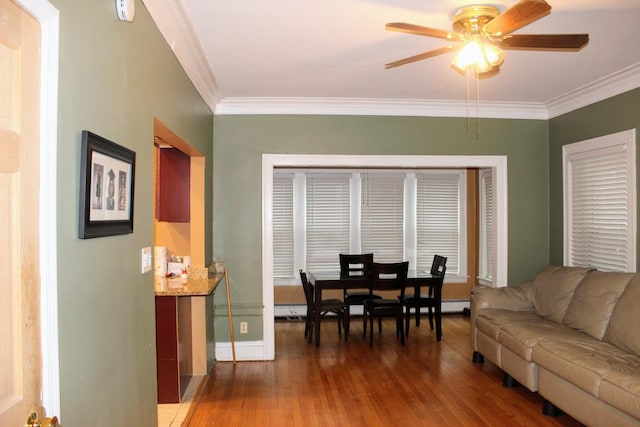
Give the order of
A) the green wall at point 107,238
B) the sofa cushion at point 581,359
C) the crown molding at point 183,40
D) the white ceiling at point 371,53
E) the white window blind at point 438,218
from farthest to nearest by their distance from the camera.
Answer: the white window blind at point 438,218
the sofa cushion at point 581,359
the white ceiling at point 371,53
the crown molding at point 183,40
the green wall at point 107,238

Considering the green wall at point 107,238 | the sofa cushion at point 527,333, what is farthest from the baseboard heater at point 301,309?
the green wall at point 107,238

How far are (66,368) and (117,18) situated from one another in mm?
1353

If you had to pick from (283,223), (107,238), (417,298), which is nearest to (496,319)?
(417,298)

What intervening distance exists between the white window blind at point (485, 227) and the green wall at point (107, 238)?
5086mm

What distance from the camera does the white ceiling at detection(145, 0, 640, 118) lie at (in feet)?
8.29

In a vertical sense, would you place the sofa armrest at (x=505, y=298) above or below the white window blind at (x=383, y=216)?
below

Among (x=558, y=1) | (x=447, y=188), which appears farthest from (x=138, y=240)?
(x=447, y=188)

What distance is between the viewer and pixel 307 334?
17.4ft

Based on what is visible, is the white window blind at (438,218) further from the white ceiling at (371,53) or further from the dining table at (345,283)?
the white ceiling at (371,53)

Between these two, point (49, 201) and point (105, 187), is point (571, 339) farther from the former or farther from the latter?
point (49, 201)

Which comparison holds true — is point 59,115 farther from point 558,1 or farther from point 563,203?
point 563,203

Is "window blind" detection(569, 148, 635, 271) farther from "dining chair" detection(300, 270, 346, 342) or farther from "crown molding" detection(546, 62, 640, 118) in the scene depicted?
"dining chair" detection(300, 270, 346, 342)

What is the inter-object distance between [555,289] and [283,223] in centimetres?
369

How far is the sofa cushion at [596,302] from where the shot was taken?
3.31 metres
